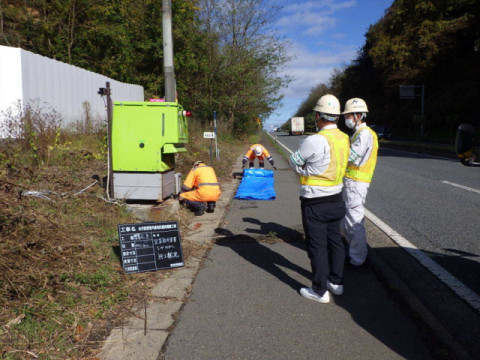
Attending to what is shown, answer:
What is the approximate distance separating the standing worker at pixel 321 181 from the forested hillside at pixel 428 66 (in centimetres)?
2823

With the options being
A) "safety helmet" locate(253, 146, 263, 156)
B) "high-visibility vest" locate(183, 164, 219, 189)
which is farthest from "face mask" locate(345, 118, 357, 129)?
"safety helmet" locate(253, 146, 263, 156)

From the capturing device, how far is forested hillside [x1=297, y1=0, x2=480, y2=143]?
30.6 meters

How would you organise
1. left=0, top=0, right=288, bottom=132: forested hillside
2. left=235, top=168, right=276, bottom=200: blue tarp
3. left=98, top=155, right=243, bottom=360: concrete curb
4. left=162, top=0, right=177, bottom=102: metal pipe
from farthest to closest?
left=0, top=0, right=288, bottom=132: forested hillside → left=162, top=0, right=177, bottom=102: metal pipe → left=235, top=168, right=276, bottom=200: blue tarp → left=98, top=155, right=243, bottom=360: concrete curb

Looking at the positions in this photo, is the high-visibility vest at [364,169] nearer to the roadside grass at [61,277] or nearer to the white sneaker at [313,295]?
the white sneaker at [313,295]

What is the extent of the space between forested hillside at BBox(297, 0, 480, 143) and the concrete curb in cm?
2919

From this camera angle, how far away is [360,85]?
204 feet

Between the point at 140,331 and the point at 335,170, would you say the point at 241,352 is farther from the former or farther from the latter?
the point at 335,170

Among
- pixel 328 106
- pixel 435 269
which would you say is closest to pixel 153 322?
pixel 328 106

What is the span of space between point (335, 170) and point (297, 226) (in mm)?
2927

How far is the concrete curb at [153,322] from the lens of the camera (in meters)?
2.81

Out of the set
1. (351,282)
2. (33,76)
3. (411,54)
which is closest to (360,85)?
(411,54)

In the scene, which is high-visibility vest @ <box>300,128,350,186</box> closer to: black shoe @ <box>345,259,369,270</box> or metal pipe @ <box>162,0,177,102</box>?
black shoe @ <box>345,259,369,270</box>


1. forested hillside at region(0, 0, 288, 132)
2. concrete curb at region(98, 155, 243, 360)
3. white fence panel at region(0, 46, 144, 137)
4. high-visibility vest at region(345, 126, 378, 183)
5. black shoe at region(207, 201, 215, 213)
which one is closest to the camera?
concrete curb at region(98, 155, 243, 360)

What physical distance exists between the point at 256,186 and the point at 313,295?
5836 millimetres
